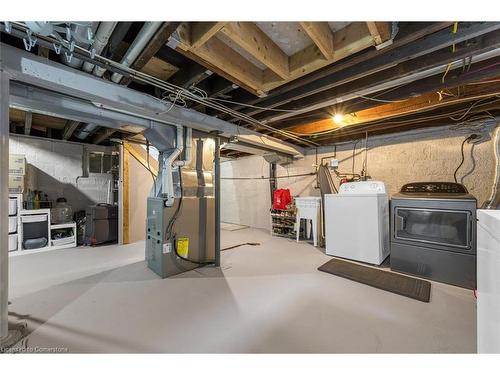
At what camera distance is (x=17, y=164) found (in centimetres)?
352

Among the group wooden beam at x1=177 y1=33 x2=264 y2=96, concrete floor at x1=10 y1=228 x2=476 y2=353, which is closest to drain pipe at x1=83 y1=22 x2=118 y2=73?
wooden beam at x1=177 y1=33 x2=264 y2=96

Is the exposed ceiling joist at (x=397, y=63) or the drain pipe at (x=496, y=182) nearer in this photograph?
the exposed ceiling joist at (x=397, y=63)

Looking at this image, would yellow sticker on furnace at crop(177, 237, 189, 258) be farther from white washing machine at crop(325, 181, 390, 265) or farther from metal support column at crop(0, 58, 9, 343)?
white washing machine at crop(325, 181, 390, 265)

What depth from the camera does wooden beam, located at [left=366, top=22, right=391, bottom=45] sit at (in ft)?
4.20

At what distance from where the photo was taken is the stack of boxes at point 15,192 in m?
3.32

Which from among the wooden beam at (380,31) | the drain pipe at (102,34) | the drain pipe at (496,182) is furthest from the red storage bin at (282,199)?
the drain pipe at (102,34)

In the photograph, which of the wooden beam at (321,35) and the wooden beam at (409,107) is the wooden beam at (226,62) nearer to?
the wooden beam at (321,35)

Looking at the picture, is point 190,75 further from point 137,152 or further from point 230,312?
point 137,152

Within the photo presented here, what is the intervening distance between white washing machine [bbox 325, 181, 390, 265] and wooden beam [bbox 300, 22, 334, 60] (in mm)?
2151

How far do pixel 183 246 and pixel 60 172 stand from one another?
147 inches

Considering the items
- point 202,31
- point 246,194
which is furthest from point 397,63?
point 246,194

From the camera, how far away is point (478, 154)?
299 centimetres

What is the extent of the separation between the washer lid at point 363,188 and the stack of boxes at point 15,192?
5.40 meters
